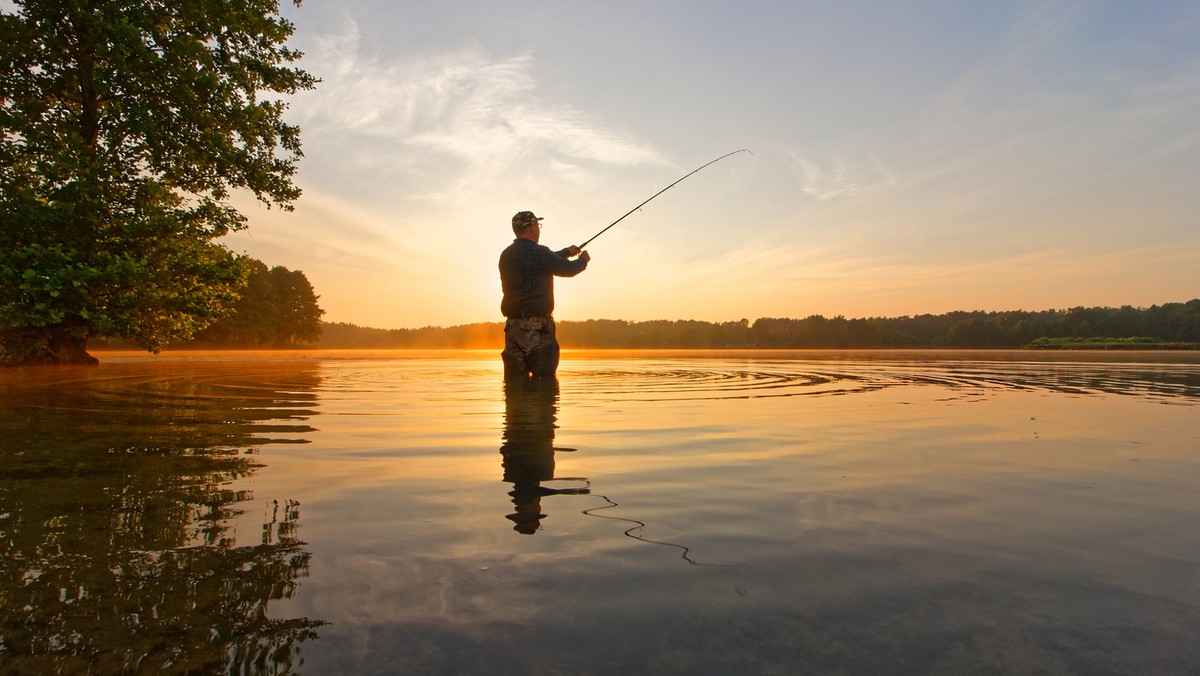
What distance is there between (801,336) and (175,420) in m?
106

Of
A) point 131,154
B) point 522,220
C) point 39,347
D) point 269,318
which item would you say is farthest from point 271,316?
point 522,220

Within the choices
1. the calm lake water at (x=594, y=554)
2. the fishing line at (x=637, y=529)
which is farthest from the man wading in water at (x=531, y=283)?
the fishing line at (x=637, y=529)

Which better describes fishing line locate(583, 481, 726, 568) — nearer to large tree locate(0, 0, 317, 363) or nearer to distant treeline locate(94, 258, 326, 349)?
large tree locate(0, 0, 317, 363)

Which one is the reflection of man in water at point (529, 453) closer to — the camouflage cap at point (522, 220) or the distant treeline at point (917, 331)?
the camouflage cap at point (522, 220)

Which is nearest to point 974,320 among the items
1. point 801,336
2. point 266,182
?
point 801,336

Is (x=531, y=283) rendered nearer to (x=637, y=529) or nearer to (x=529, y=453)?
(x=529, y=453)

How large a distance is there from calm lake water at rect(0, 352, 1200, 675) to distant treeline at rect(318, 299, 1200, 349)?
80.7 m

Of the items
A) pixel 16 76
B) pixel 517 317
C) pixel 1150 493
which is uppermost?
pixel 16 76

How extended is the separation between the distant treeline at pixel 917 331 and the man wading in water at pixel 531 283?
7380 cm

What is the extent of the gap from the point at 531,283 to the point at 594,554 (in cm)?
882

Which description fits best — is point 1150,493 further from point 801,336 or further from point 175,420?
point 801,336

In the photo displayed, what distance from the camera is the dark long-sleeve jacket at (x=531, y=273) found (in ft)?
36.2

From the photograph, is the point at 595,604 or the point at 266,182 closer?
the point at 595,604

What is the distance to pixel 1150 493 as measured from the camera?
3.91 meters
